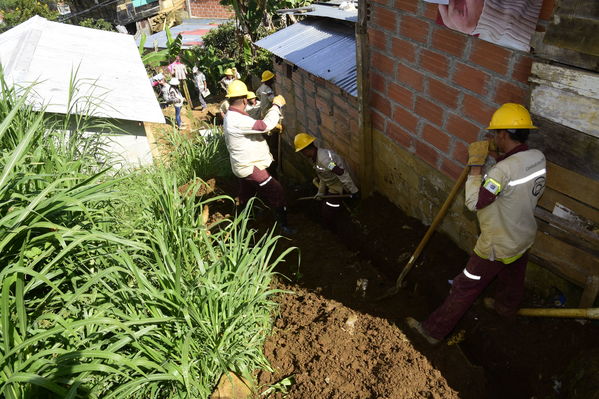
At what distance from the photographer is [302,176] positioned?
652cm

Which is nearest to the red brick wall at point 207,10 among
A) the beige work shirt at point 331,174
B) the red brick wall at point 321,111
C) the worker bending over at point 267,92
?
the worker bending over at point 267,92

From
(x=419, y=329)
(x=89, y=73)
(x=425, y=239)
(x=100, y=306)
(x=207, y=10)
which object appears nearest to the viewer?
(x=100, y=306)

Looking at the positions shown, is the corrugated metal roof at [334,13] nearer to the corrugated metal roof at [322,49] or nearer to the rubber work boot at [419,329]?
the corrugated metal roof at [322,49]

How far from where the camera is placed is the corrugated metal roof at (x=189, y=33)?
63.2 ft

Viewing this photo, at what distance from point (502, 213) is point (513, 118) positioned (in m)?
0.61

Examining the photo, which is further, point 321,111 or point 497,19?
point 321,111

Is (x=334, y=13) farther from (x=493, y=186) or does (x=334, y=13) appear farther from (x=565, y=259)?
(x=565, y=259)

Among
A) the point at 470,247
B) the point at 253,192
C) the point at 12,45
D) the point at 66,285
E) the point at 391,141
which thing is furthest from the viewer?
the point at 12,45

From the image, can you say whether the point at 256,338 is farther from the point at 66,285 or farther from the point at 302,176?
the point at 302,176

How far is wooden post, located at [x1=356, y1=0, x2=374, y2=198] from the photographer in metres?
4.01

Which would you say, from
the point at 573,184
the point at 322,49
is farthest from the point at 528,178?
the point at 322,49

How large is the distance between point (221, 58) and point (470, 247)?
40.5 feet

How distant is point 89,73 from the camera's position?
A: 8250 millimetres

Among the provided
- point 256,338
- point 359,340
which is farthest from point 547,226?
point 256,338
